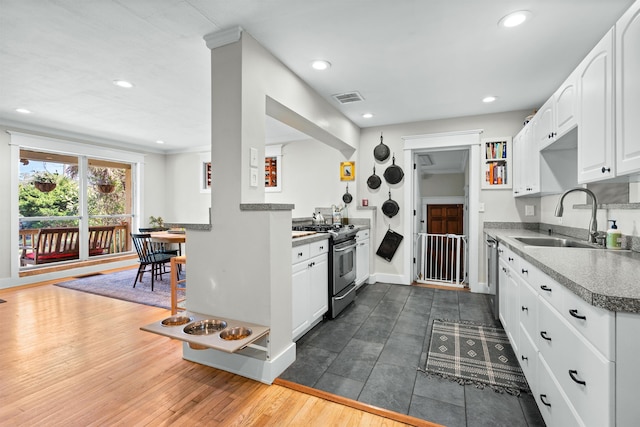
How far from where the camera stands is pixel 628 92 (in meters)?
1.45

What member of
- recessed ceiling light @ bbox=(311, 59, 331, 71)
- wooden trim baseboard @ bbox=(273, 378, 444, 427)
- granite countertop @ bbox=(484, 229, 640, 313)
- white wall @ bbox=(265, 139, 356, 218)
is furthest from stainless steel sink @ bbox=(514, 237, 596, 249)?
white wall @ bbox=(265, 139, 356, 218)

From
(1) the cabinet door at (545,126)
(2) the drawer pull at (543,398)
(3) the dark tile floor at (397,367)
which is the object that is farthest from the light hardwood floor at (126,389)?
(1) the cabinet door at (545,126)

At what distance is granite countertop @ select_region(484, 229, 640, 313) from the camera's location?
915 millimetres

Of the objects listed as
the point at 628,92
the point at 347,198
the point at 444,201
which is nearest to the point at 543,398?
the point at 628,92

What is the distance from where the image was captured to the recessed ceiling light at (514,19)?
79.2 inches

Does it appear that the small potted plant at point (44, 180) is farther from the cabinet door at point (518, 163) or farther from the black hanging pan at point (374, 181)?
the cabinet door at point (518, 163)

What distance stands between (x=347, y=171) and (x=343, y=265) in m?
1.86

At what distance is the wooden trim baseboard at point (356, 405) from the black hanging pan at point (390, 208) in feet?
9.95

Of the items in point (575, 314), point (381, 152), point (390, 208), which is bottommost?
point (575, 314)

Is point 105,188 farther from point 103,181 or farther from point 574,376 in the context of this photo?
point 574,376

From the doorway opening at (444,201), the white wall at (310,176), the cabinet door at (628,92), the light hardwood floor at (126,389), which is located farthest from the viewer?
the white wall at (310,176)

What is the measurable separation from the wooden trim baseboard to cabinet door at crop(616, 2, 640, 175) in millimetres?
1644

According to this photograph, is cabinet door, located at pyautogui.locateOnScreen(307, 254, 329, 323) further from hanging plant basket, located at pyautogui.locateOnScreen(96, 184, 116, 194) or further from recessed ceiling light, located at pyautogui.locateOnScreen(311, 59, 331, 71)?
hanging plant basket, located at pyautogui.locateOnScreen(96, 184, 116, 194)

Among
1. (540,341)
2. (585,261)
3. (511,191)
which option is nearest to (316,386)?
(540,341)
